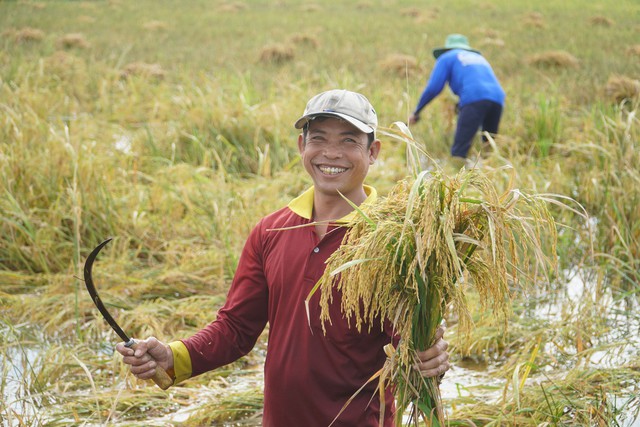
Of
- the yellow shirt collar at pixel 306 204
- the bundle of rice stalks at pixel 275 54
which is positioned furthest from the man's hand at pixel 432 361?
the bundle of rice stalks at pixel 275 54

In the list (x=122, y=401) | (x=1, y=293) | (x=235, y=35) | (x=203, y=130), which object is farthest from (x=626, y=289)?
(x=235, y=35)

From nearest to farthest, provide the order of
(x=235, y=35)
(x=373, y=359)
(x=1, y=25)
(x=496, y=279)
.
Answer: (x=496, y=279) < (x=373, y=359) < (x=1, y=25) < (x=235, y=35)

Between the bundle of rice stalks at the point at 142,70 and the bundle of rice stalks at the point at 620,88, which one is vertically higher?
the bundle of rice stalks at the point at 142,70

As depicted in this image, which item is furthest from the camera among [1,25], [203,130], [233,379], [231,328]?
[1,25]

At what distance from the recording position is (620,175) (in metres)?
4.34

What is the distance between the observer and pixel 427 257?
56.2 inches

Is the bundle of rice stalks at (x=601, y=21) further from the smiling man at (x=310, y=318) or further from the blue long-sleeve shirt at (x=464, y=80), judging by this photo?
the smiling man at (x=310, y=318)

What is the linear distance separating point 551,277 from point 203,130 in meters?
3.11

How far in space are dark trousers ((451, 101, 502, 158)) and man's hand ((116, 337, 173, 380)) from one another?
4.63m

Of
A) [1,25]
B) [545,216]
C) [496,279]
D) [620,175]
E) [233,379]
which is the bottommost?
[233,379]

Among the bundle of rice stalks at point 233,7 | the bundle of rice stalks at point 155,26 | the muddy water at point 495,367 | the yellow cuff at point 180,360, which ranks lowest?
the muddy water at point 495,367

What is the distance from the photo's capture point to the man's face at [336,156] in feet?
6.11

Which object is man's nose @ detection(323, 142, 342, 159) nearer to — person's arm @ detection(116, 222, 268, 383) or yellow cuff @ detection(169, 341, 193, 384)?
person's arm @ detection(116, 222, 268, 383)

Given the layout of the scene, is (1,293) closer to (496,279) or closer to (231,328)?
(231,328)
